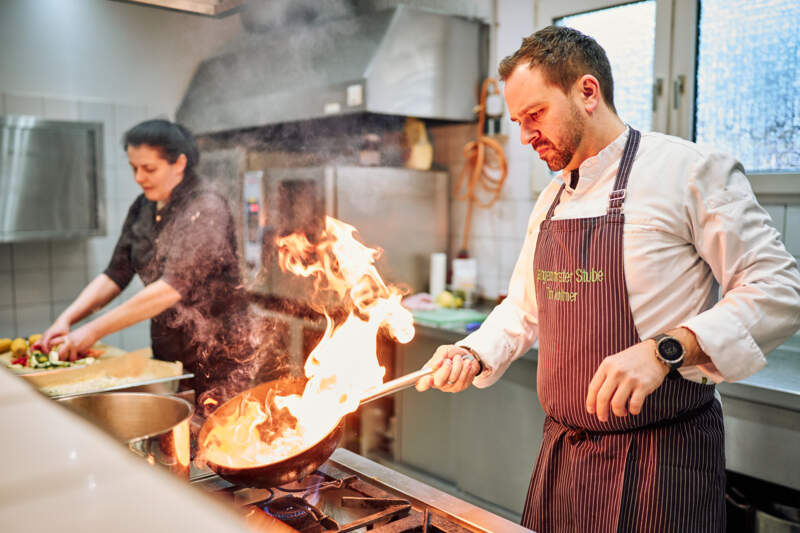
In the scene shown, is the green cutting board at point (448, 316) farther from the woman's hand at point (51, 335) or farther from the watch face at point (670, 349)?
the watch face at point (670, 349)

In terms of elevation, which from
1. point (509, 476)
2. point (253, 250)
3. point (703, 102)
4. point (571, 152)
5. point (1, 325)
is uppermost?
point (703, 102)

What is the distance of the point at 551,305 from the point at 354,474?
0.64 meters

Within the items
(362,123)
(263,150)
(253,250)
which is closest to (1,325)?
(253,250)

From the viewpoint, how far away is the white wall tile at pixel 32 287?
11.8 feet

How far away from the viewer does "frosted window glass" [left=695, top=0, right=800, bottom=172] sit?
2549mm

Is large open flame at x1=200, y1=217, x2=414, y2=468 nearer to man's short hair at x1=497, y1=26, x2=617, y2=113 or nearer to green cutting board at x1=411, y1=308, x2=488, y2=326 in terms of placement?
man's short hair at x1=497, y1=26, x2=617, y2=113

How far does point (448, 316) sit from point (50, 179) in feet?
7.07

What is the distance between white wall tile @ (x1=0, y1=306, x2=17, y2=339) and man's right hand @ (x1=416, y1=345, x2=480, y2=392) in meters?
3.02

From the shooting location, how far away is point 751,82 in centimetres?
263

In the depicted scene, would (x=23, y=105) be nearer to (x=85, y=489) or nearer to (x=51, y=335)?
(x=51, y=335)

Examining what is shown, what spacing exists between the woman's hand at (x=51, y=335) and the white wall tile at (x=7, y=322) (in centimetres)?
141

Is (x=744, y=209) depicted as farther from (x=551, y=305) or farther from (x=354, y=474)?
(x=354, y=474)

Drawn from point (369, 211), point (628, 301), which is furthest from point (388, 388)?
point (369, 211)

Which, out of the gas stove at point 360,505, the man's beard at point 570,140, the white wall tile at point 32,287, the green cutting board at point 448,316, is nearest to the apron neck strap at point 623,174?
the man's beard at point 570,140
